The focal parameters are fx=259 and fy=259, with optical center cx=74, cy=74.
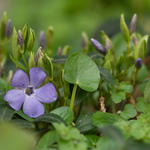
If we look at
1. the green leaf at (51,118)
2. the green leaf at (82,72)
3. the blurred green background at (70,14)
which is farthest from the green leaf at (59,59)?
the blurred green background at (70,14)

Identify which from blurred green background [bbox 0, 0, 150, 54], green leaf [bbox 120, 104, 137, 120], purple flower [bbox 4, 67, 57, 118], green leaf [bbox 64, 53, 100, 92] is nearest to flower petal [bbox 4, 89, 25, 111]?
purple flower [bbox 4, 67, 57, 118]

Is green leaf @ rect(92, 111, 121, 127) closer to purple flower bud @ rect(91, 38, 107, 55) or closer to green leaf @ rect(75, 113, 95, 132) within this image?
green leaf @ rect(75, 113, 95, 132)

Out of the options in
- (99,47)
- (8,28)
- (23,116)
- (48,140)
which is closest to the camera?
(48,140)

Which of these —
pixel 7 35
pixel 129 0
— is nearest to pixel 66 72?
pixel 7 35

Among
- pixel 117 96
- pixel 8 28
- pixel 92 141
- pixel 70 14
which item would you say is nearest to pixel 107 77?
pixel 117 96

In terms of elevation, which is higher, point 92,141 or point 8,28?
point 8,28

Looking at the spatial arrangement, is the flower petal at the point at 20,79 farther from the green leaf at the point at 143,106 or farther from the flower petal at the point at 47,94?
the green leaf at the point at 143,106

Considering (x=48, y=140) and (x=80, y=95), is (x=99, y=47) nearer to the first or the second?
(x=80, y=95)
